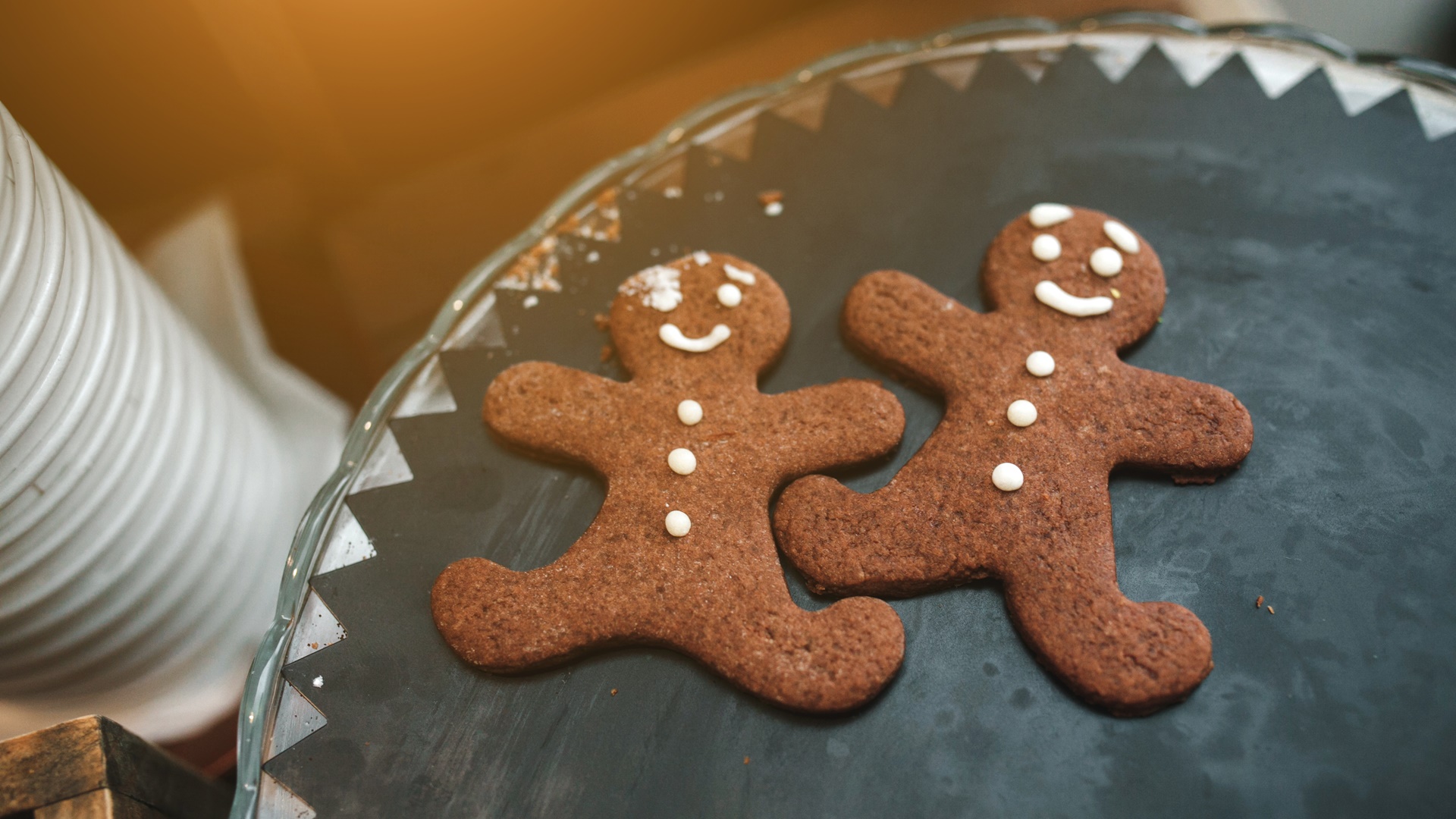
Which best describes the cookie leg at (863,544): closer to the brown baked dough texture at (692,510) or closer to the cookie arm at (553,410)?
the brown baked dough texture at (692,510)

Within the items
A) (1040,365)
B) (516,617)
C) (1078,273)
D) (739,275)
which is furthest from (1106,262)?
(516,617)

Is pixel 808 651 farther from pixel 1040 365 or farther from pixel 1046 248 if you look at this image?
pixel 1046 248

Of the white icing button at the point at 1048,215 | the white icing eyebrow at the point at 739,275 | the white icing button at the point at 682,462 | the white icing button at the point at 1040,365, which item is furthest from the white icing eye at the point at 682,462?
the white icing button at the point at 1048,215

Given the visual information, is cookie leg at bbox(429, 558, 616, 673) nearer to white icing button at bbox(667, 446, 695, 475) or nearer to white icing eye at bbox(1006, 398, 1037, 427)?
white icing button at bbox(667, 446, 695, 475)

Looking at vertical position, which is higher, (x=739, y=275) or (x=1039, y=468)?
(x=739, y=275)

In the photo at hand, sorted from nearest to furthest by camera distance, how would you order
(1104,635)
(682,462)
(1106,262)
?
(1104,635) → (682,462) → (1106,262)

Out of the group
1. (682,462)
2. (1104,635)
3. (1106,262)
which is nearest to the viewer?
(1104,635)

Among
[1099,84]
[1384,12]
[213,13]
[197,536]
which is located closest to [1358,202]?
[1099,84]
